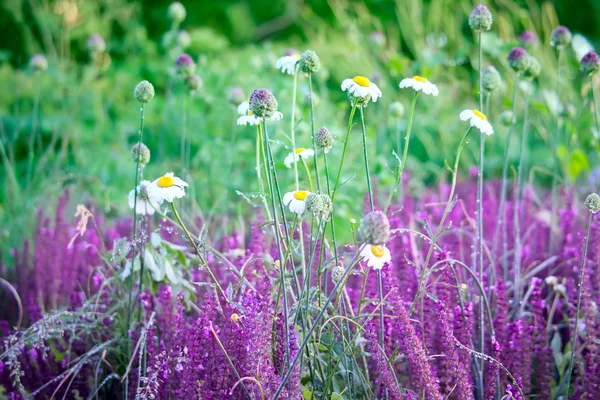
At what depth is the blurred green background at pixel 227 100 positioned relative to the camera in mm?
2984

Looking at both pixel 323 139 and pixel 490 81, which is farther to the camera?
pixel 490 81

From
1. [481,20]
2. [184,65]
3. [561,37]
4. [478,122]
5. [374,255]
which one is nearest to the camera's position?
[374,255]

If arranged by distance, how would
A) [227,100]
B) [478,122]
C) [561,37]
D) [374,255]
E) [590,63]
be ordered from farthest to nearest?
[227,100] < [561,37] < [590,63] < [478,122] < [374,255]

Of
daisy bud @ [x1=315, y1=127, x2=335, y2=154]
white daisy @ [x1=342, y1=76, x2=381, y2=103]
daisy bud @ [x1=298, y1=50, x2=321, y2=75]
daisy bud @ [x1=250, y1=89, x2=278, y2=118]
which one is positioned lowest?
daisy bud @ [x1=315, y1=127, x2=335, y2=154]

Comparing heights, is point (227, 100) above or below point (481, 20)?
above

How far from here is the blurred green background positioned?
9.79 ft

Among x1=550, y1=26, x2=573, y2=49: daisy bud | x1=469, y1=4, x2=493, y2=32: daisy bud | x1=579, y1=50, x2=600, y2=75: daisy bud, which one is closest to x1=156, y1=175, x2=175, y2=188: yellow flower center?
x1=469, y1=4, x2=493, y2=32: daisy bud

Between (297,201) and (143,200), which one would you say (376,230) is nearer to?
(297,201)

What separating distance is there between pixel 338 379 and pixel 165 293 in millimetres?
457

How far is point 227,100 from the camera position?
340cm

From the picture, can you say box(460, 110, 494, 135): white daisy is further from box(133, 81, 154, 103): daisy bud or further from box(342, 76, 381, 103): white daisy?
box(133, 81, 154, 103): daisy bud

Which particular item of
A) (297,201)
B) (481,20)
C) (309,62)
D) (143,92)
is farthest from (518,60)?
(143,92)

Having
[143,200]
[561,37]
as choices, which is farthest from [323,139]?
[561,37]

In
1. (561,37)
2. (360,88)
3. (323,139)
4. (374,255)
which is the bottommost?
(374,255)
